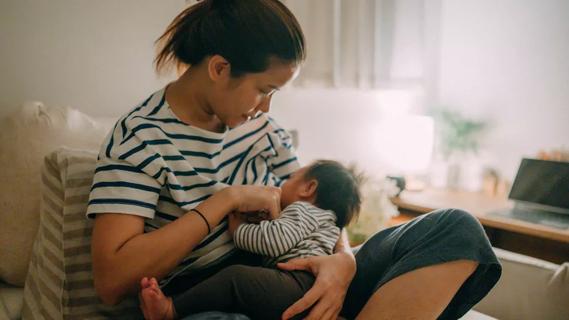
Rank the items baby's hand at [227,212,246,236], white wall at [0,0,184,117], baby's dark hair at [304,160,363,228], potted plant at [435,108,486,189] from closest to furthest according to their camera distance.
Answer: baby's hand at [227,212,246,236] < baby's dark hair at [304,160,363,228] < white wall at [0,0,184,117] < potted plant at [435,108,486,189]

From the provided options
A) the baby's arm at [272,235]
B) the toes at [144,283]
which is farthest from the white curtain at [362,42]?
the toes at [144,283]

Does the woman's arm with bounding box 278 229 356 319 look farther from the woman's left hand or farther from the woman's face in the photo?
the woman's face

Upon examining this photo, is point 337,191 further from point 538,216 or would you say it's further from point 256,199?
point 538,216

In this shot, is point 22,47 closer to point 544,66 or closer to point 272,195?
point 272,195

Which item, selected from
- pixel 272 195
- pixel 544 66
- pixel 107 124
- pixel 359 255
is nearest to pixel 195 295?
pixel 272 195

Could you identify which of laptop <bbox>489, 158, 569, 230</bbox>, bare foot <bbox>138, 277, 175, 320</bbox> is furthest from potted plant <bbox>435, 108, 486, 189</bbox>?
bare foot <bbox>138, 277, 175, 320</bbox>

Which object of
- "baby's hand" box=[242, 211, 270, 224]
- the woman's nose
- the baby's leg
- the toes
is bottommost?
the baby's leg

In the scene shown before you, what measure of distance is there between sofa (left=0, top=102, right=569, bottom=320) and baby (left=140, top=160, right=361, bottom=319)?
0.78 ft

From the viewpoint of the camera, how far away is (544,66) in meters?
2.12

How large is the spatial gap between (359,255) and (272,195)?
0.26 meters

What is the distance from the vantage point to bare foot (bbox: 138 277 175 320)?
0.80m

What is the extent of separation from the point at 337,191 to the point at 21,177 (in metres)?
0.79

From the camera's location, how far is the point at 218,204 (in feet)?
3.00

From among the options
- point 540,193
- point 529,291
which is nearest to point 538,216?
point 540,193
